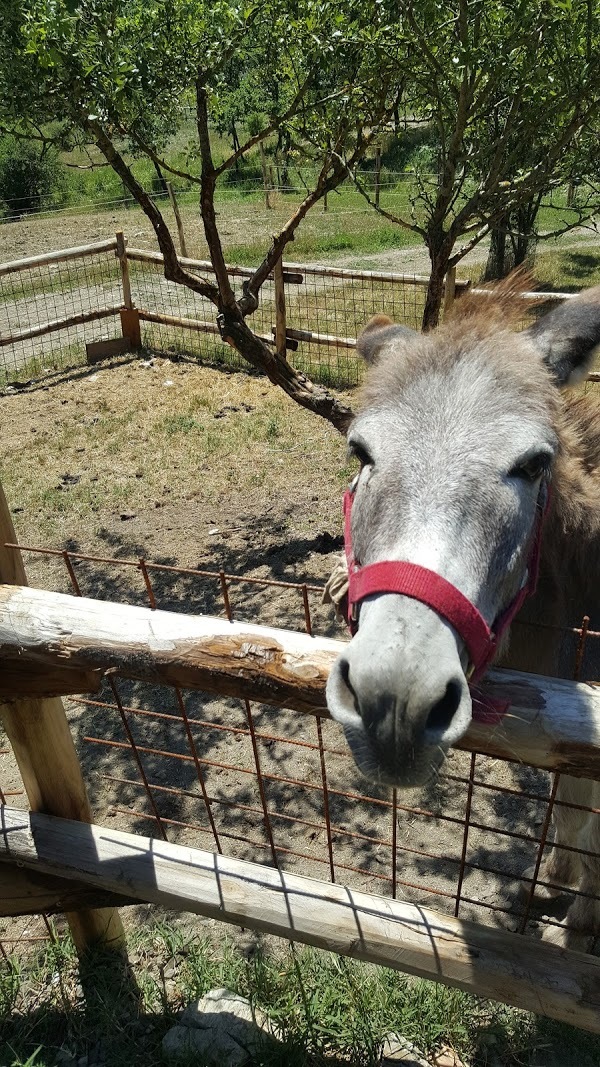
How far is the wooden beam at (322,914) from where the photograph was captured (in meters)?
2.30

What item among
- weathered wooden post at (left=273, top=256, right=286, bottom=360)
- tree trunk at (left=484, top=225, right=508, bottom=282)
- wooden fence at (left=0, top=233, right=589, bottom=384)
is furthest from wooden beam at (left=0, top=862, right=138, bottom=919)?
tree trunk at (left=484, top=225, right=508, bottom=282)

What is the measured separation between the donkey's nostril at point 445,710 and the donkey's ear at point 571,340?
1389 mm

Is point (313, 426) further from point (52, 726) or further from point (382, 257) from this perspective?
point (382, 257)

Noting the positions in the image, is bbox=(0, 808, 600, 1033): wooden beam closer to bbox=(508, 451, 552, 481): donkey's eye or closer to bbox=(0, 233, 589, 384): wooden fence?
bbox=(508, 451, 552, 481): donkey's eye

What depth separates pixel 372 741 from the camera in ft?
5.24

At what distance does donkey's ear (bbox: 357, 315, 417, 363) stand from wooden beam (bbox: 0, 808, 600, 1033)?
207 cm

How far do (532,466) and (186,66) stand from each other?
447cm

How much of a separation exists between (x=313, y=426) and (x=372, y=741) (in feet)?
25.7

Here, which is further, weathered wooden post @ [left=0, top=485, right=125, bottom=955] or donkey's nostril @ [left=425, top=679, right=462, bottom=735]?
weathered wooden post @ [left=0, top=485, right=125, bottom=955]

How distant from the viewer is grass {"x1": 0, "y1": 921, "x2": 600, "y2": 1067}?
2.84 m

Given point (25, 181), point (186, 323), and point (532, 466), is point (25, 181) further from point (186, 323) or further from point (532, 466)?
point (532, 466)

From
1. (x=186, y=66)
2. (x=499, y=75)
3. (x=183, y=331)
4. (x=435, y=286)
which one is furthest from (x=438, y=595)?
(x=183, y=331)

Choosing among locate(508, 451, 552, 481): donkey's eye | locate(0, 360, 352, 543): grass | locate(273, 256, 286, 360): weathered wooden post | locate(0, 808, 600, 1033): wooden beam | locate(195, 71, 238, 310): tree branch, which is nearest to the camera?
locate(508, 451, 552, 481): donkey's eye

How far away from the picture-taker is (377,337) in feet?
9.71
